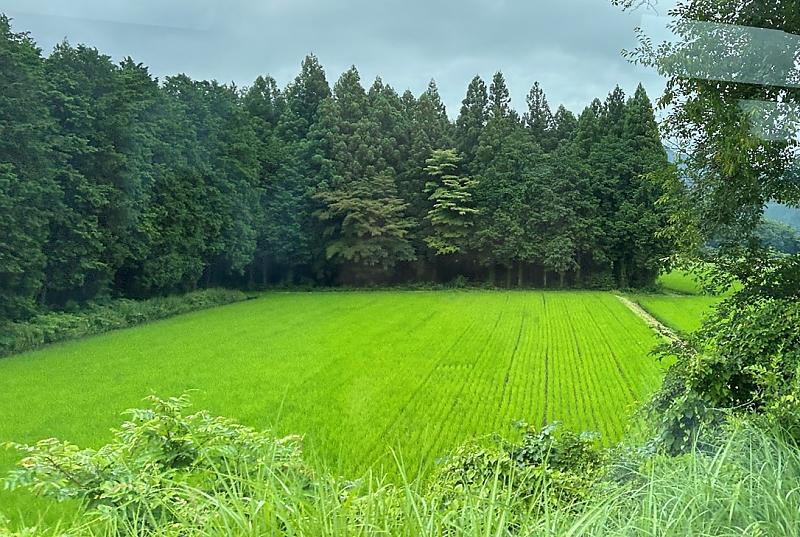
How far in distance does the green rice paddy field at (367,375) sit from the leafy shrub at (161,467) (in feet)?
2.08

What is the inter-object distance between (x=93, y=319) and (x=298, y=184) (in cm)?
412

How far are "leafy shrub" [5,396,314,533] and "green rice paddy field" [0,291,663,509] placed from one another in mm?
634

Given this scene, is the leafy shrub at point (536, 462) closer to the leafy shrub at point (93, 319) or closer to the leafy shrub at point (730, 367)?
the leafy shrub at point (730, 367)

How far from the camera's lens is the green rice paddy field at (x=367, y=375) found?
10.0 ft

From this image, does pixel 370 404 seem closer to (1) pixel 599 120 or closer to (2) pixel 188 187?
(1) pixel 599 120

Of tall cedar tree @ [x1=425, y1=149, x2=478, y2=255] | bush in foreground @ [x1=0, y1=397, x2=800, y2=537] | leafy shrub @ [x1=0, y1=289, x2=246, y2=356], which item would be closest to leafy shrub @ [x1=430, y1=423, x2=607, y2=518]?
bush in foreground @ [x1=0, y1=397, x2=800, y2=537]

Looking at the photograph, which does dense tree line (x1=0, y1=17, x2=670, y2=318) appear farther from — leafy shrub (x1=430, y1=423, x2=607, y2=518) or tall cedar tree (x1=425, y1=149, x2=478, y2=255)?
leafy shrub (x1=430, y1=423, x2=607, y2=518)

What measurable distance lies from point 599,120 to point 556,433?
98.9 inches

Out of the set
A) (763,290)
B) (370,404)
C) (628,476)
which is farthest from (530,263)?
(628,476)

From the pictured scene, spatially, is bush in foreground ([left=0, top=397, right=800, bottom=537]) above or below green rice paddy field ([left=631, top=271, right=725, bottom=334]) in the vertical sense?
below

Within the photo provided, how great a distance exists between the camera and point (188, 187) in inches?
241

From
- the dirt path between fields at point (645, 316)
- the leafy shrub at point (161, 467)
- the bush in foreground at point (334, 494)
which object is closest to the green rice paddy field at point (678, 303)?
the dirt path between fields at point (645, 316)

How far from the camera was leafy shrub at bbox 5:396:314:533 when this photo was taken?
4.33 feet

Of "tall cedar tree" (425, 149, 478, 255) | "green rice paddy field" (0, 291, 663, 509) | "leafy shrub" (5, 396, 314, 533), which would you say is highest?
"tall cedar tree" (425, 149, 478, 255)
